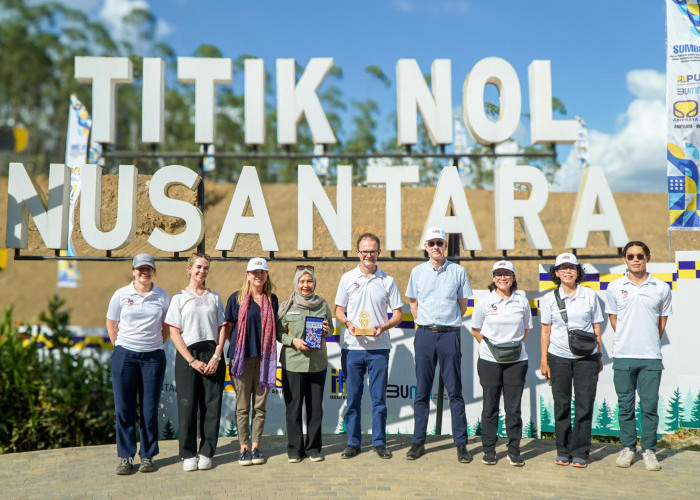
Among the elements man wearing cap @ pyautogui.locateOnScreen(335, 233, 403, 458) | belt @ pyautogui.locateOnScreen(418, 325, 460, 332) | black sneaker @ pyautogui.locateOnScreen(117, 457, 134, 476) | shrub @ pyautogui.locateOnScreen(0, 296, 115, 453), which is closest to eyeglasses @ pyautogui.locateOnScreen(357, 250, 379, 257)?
man wearing cap @ pyautogui.locateOnScreen(335, 233, 403, 458)

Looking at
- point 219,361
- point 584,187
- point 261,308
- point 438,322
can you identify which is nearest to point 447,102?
point 584,187

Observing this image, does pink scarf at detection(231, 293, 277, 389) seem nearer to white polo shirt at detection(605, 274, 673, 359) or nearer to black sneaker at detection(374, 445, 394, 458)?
black sneaker at detection(374, 445, 394, 458)

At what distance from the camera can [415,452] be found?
503cm

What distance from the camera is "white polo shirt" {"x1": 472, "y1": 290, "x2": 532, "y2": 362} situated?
15.7 feet

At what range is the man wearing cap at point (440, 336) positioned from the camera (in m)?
4.97

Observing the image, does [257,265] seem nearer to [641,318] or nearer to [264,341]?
[264,341]

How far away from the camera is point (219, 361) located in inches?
187

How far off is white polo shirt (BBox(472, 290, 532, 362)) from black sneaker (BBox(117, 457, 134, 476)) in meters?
3.06

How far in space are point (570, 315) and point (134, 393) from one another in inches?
144

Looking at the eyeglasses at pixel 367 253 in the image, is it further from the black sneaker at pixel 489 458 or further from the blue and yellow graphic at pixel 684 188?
the blue and yellow graphic at pixel 684 188

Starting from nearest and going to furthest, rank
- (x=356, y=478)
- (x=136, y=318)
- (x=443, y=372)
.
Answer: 1. (x=356, y=478)
2. (x=136, y=318)
3. (x=443, y=372)

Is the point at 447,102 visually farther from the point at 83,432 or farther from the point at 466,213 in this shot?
the point at 83,432

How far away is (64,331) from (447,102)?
5653 millimetres

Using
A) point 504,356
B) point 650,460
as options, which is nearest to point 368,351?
point 504,356
